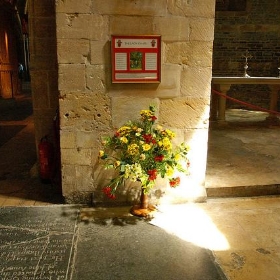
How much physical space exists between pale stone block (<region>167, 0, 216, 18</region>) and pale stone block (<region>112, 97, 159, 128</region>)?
0.92 meters

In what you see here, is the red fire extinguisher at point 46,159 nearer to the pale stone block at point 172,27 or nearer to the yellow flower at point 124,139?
the yellow flower at point 124,139

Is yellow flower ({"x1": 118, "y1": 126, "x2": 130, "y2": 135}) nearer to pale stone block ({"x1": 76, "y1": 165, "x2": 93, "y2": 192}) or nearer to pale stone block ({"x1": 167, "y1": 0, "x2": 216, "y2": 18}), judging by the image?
pale stone block ({"x1": 76, "y1": 165, "x2": 93, "y2": 192})

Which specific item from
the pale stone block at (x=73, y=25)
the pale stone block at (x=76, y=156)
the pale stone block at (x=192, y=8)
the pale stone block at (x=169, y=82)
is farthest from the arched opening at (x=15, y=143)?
the pale stone block at (x=192, y=8)

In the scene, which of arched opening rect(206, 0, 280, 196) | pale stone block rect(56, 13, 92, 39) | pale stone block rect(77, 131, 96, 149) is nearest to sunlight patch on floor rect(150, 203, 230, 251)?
arched opening rect(206, 0, 280, 196)

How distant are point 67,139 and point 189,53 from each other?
1570mm

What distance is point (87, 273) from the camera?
8.09 feet

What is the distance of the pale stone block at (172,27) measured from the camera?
3297 millimetres

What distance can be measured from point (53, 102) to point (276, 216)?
296 cm

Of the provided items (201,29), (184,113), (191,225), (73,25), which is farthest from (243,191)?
(73,25)

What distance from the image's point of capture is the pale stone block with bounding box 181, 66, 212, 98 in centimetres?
346

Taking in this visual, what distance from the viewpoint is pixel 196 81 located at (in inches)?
138

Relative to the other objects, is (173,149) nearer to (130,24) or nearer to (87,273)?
(130,24)

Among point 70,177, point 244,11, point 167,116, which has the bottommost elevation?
point 70,177

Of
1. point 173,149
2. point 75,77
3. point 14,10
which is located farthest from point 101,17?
point 14,10
